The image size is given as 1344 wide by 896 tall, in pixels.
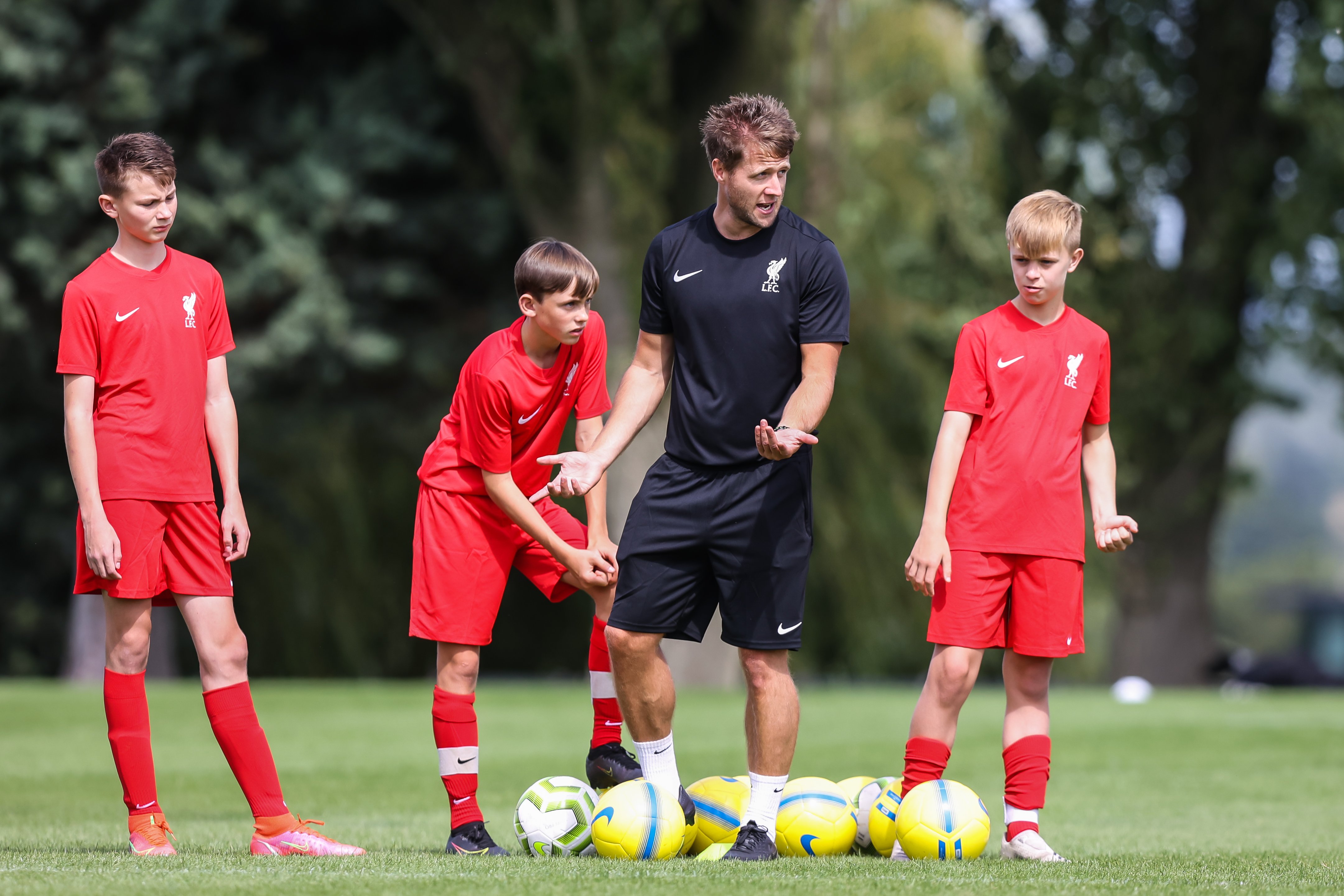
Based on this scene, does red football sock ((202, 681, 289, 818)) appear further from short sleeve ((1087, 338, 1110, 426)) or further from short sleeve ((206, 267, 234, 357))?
short sleeve ((1087, 338, 1110, 426))

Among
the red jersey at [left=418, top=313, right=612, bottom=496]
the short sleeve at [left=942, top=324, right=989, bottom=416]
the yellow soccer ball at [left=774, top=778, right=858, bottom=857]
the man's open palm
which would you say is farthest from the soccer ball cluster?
the short sleeve at [left=942, top=324, right=989, bottom=416]

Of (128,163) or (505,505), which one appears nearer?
(128,163)

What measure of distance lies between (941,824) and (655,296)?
223 cm

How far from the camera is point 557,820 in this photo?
19.7 ft

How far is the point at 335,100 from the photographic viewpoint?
18984 mm

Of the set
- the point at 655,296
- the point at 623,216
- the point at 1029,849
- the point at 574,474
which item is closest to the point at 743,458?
the point at 574,474

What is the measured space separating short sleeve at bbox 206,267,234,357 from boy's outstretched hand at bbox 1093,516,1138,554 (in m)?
3.37

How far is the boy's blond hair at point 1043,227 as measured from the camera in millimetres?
5793

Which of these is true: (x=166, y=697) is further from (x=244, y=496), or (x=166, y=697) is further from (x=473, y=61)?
(x=473, y=61)

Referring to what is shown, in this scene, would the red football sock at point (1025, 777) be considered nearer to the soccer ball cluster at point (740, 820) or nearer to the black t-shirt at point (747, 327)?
the soccer ball cluster at point (740, 820)

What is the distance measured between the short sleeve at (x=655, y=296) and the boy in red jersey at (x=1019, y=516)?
112 cm

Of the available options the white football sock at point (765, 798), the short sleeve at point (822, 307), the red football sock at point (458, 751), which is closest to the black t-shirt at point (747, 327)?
the short sleeve at point (822, 307)

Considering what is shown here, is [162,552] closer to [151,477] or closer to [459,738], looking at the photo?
[151,477]

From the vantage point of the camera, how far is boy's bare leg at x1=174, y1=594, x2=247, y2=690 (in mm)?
5898
